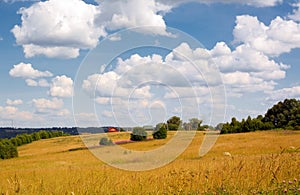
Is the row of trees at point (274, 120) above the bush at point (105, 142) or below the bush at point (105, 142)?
above

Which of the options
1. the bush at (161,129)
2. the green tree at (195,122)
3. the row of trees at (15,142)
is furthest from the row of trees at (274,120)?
the green tree at (195,122)

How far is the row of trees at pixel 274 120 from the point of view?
87.4 metres

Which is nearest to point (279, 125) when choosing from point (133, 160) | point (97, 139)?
point (133, 160)

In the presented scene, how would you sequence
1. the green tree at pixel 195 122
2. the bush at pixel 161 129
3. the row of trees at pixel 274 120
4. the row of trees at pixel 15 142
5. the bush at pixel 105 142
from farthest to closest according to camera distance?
the row of trees at pixel 274 120
the row of trees at pixel 15 142
the bush at pixel 161 129
the green tree at pixel 195 122
the bush at pixel 105 142

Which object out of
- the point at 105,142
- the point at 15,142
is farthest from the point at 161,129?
the point at 15,142

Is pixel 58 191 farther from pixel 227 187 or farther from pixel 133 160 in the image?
pixel 133 160

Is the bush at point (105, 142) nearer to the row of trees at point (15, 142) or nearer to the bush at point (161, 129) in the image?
the bush at point (161, 129)

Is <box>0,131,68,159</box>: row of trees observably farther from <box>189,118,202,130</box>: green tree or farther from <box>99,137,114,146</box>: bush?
<box>189,118,202,130</box>: green tree

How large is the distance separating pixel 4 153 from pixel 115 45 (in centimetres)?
7763

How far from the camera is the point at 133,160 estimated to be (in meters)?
16.2

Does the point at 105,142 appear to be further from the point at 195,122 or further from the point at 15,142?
the point at 15,142

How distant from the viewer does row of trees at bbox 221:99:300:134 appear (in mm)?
87438

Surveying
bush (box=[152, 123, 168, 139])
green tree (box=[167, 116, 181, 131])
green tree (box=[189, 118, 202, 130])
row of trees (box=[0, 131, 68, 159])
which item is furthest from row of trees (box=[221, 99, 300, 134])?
green tree (box=[189, 118, 202, 130])

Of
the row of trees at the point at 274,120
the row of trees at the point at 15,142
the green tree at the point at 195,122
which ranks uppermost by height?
the row of trees at the point at 274,120
